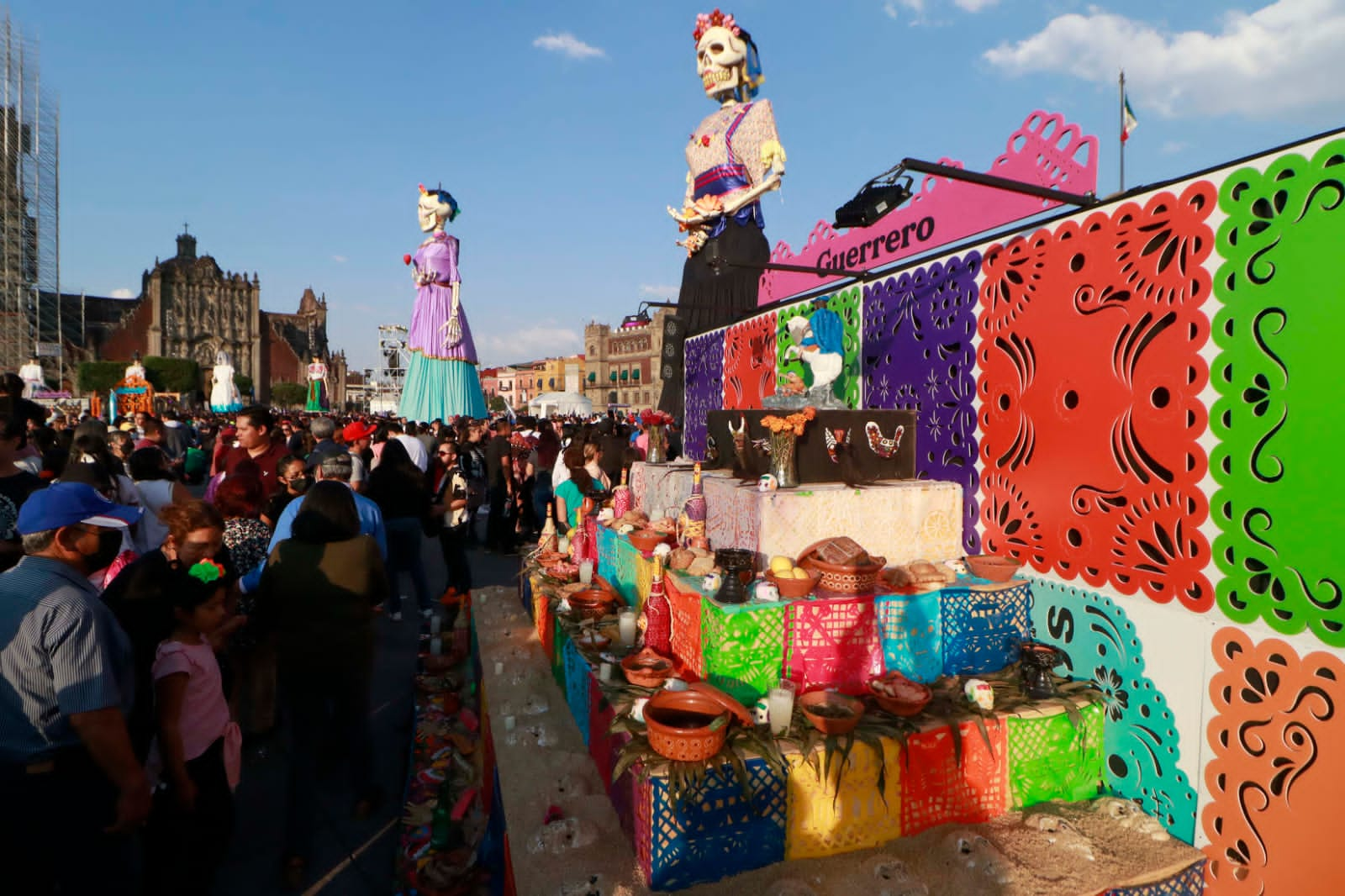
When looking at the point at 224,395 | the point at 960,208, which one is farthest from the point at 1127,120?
the point at 224,395

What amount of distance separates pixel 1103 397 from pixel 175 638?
178 inches

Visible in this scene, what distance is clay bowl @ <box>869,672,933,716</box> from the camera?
313cm

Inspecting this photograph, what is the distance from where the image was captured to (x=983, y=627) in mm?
3756

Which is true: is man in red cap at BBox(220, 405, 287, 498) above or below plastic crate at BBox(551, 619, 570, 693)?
above

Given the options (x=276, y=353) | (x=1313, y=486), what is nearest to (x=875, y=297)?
(x=1313, y=486)

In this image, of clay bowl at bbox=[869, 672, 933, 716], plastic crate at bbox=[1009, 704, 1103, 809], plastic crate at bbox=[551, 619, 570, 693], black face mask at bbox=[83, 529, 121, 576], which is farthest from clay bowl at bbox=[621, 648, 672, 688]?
black face mask at bbox=[83, 529, 121, 576]

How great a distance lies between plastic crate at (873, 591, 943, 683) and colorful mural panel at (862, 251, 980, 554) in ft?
3.12

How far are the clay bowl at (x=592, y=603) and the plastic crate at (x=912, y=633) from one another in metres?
1.97

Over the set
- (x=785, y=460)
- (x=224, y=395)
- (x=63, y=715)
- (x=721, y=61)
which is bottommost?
(x=63, y=715)

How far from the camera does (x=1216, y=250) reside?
2982mm

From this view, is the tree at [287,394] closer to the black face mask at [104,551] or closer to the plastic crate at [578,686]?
the plastic crate at [578,686]

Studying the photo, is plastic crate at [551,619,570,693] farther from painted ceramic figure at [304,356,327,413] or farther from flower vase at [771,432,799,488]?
painted ceramic figure at [304,356,327,413]

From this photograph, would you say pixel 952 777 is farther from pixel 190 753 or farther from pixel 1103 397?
pixel 190 753

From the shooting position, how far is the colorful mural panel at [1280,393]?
2600 millimetres
